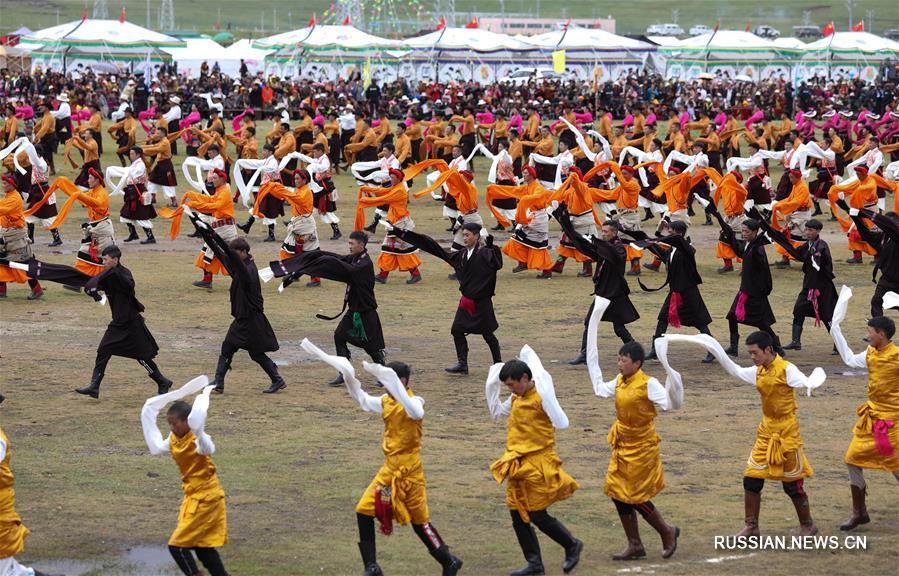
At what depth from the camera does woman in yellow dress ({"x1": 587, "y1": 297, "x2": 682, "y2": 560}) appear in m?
8.07

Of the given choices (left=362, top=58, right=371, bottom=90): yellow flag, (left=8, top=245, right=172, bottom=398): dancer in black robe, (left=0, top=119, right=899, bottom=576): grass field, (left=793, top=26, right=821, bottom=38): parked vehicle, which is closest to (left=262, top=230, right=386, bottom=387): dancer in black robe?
(left=0, top=119, right=899, bottom=576): grass field

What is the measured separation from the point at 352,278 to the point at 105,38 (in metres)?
33.3

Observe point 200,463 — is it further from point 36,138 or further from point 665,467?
point 36,138

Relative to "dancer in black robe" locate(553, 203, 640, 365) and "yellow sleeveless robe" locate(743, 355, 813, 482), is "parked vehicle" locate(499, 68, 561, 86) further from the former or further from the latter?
"yellow sleeveless robe" locate(743, 355, 813, 482)

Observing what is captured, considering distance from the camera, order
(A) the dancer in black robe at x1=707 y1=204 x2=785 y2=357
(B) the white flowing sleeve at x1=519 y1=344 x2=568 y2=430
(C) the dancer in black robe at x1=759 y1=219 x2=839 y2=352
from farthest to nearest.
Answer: (C) the dancer in black robe at x1=759 y1=219 x2=839 y2=352 → (A) the dancer in black robe at x1=707 y1=204 x2=785 y2=357 → (B) the white flowing sleeve at x1=519 y1=344 x2=568 y2=430

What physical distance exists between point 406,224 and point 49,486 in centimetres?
980

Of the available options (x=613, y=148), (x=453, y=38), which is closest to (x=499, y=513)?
(x=613, y=148)

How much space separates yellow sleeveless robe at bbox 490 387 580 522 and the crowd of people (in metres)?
0.01

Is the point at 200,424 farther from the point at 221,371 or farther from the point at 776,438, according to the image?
the point at 221,371

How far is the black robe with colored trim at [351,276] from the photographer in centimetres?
1245

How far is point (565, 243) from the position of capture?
59.9 ft

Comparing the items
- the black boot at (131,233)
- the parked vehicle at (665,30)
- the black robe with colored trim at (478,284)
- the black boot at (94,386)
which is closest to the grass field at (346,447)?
the black boot at (94,386)

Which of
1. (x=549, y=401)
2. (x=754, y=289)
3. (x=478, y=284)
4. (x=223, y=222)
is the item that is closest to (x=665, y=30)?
(x=223, y=222)

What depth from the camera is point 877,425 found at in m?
8.80
